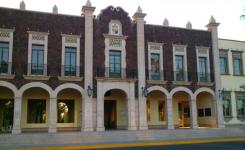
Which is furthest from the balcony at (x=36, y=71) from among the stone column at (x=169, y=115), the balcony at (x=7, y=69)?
the stone column at (x=169, y=115)

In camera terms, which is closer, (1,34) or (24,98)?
(1,34)

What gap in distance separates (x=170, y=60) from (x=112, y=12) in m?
6.44

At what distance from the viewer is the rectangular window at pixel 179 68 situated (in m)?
27.8

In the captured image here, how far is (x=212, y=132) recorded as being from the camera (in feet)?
82.7

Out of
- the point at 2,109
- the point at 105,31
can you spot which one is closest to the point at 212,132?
the point at 105,31

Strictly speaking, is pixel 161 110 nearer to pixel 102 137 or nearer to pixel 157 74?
pixel 157 74

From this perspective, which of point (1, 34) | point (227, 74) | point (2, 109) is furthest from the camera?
point (227, 74)

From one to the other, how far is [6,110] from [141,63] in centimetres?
1136

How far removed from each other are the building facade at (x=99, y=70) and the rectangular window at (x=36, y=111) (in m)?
0.08

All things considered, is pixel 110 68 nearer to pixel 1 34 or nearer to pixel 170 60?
pixel 170 60

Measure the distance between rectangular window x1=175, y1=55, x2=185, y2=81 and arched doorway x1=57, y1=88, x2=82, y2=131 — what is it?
854 centimetres

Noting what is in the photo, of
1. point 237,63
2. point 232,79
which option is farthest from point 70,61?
point 237,63

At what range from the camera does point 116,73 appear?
25.8 metres

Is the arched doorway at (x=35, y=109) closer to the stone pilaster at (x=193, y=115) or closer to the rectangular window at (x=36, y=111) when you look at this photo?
the rectangular window at (x=36, y=111)
